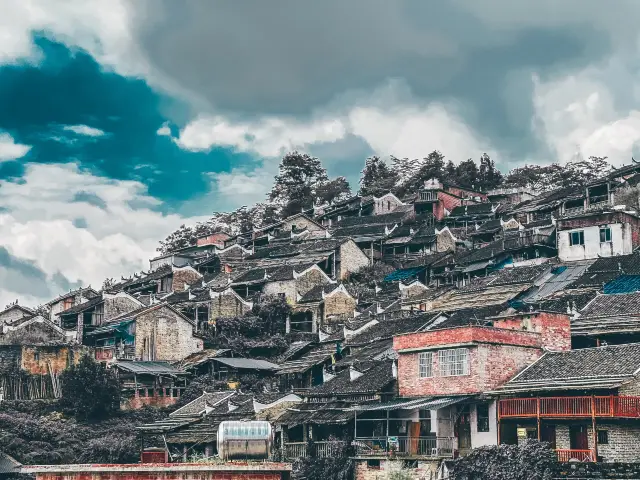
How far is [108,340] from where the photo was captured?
201 ft

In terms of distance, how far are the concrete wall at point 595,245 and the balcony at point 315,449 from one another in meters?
23.0

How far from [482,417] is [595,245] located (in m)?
23.0

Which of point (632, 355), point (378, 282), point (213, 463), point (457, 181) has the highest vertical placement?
point (457, 181)

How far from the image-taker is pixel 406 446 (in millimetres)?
38219

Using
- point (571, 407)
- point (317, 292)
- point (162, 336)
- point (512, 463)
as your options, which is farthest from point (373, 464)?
point (317, 292)

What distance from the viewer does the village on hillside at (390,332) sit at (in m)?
35.9

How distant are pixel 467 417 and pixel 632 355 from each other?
6487 mm

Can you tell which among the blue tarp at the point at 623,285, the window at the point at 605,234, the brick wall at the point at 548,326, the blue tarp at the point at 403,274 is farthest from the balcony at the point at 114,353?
the window at the point at 605,234

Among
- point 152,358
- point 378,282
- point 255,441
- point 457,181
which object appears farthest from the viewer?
point 457,181

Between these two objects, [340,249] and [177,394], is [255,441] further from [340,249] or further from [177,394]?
[340,249]

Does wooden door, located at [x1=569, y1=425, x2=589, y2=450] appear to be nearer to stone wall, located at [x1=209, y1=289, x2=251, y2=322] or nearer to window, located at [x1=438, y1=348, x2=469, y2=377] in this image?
window, located at [x1=438, y1=348, x2=469, y2=377]

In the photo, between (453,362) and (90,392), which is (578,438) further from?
(90,392)

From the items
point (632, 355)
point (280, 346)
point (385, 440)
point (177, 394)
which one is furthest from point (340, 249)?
point (632, 355)

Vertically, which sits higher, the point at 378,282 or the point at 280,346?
the point at 378,282
